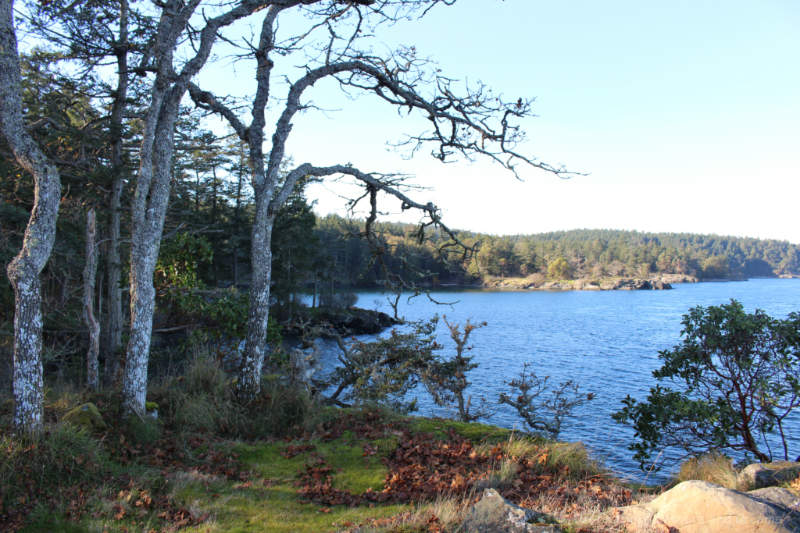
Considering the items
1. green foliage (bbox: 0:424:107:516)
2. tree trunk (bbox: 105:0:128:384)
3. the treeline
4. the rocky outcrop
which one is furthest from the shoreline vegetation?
the treeline

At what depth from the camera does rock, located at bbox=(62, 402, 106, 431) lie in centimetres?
573

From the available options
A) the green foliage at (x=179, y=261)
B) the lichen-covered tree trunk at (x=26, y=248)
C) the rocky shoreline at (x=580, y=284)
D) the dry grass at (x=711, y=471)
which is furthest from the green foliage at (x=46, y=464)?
the rocky shoreline at (x=580, y=284)

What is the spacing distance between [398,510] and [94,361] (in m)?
8.08

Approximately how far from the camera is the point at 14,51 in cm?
532

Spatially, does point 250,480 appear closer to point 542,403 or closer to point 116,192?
point 116,192

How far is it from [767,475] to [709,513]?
7.12 ft

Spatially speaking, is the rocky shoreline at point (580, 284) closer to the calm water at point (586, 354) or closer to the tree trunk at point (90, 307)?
the calm water at point (586, 354)

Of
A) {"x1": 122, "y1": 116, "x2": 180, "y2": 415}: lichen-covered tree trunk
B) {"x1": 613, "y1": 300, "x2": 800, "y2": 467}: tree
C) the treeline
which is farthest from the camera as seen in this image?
the treeline

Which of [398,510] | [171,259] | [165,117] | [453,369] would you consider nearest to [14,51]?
[165,117]

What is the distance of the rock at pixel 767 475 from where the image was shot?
5.21 meters

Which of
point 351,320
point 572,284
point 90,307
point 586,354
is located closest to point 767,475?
point 90,307

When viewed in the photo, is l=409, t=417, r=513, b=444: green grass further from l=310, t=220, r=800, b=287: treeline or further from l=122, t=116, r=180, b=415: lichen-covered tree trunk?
l=310, t=220, r=800, b=287: treeline

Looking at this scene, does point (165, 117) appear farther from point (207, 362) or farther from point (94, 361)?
point (94, 361)

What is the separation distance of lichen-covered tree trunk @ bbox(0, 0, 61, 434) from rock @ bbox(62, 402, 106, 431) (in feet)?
2.08
